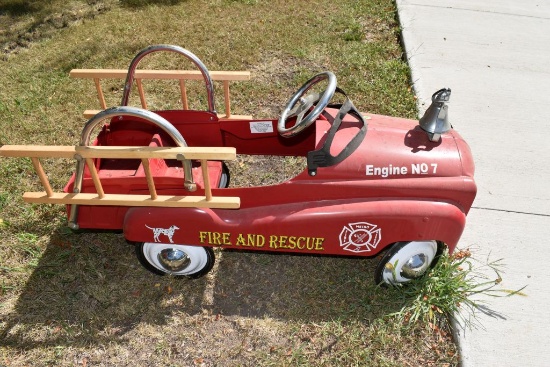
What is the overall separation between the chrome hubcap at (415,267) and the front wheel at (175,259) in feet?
4.42

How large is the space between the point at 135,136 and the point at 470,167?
2.34 meters

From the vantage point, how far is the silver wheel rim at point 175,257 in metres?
3.11

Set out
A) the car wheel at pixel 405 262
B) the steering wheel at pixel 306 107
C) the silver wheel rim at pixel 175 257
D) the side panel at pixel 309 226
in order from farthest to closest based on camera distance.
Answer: the silver wheel rim at pixel 175 257, the car wheel at pixel 405 262, the side panel at pixel 309 226, the steering wheel at pixel 306 107

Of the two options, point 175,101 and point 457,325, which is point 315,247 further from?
point 175,101

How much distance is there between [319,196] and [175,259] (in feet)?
3.66

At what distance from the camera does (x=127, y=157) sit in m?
2.64

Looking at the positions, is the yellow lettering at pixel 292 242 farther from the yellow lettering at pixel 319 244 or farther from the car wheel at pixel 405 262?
the car wheel at pixel 405 262

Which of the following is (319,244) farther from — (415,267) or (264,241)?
(415,267)

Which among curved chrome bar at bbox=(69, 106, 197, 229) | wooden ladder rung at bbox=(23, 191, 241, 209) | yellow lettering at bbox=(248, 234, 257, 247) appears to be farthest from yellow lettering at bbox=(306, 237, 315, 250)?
curved chrome bar at bbox=(69, 106, 197, 229)

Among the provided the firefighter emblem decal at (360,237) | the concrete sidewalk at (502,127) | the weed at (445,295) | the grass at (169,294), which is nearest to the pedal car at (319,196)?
the firefighter emblem decal at (360,237)

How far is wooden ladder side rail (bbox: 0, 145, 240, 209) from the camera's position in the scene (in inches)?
103

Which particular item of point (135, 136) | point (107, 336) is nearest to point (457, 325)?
point (107, 336)

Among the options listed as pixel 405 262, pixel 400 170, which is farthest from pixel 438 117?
pixel 405 262

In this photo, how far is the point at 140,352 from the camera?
116 inches
